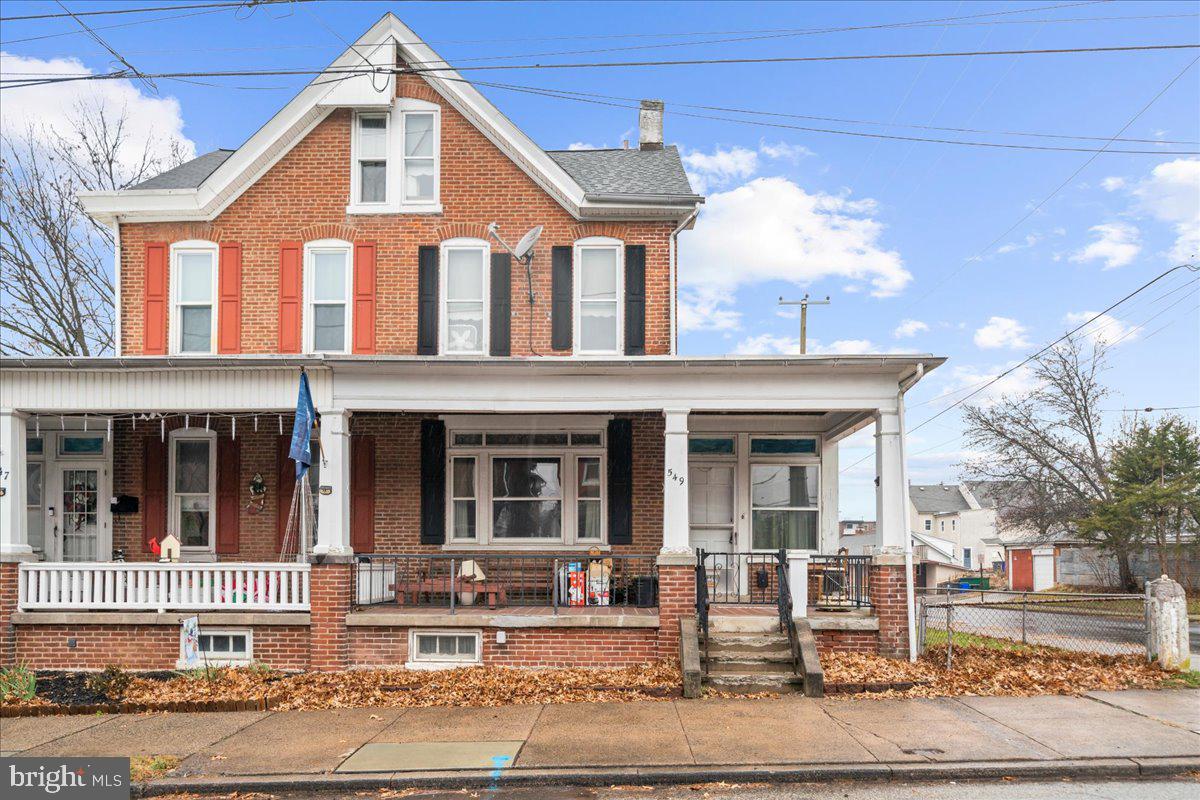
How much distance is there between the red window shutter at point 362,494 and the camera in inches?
589

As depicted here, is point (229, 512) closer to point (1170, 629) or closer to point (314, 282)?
point (314, 282)

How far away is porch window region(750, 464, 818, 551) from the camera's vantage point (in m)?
15.8

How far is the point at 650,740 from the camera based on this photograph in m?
9.06

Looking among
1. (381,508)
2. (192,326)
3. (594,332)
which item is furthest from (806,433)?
(192,326)

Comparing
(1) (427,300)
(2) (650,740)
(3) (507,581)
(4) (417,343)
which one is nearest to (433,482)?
(3) (507,581)

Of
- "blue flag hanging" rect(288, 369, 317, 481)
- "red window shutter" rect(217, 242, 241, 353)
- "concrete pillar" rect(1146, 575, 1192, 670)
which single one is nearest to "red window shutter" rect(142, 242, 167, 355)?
"red window shutter" rect(217, 242, 241, 353)

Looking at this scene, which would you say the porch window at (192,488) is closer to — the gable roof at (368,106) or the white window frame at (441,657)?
the gable roof at (368,106)

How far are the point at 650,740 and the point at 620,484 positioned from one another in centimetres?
621

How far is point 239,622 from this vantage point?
1245 centimetres

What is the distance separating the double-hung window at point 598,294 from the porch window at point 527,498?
1991 millimetres

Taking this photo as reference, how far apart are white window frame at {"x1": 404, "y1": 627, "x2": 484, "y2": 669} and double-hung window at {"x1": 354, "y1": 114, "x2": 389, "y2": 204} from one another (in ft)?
22.9

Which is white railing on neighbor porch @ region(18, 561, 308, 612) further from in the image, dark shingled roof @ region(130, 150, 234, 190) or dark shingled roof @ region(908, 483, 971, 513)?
dark shingled roof @ region(908, 483, 971, 513)

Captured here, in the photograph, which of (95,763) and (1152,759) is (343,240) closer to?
(95,763)

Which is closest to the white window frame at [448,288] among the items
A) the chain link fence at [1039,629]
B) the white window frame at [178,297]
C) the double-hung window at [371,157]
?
the double-hung window at [371,157]
